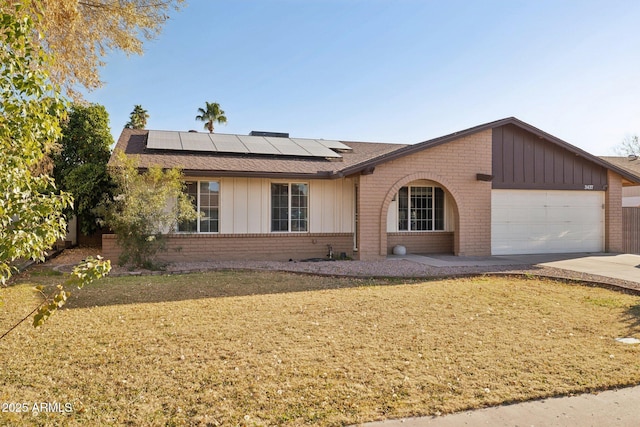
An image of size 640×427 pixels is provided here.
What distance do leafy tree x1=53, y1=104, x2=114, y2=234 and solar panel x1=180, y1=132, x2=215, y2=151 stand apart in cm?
312

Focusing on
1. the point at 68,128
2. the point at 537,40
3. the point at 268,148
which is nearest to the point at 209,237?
the point at 268,148

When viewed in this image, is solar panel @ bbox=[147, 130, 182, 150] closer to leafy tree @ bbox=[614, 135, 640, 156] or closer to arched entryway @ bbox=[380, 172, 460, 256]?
arched entryway @ bbox=[380, 172, 460, 256]

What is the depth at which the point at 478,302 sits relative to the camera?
7.67 meters

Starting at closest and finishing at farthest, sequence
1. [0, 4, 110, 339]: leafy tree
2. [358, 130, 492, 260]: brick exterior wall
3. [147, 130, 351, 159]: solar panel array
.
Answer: [0, 4, 110, 339]: leafy tree
[358, 130, 492, 260]: brick exterior wall
[147, 130, 351, 159]: solar panel array

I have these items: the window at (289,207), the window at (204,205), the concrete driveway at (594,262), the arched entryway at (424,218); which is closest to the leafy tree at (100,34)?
the window at (204,205)

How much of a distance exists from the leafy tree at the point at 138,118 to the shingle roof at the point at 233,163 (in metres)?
21.1

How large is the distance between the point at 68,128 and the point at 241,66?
24.2ft

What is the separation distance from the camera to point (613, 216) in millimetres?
15938

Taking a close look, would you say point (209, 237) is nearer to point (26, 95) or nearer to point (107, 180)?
point (107, 180)

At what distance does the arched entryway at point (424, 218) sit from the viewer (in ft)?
48.9

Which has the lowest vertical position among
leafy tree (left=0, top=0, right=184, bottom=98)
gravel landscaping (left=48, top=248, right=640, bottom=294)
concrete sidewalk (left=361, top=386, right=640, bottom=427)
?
concrete sidewalk (left=361, top=386, right=640, bottom=427)

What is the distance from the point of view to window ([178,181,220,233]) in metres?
Answer: 13.1

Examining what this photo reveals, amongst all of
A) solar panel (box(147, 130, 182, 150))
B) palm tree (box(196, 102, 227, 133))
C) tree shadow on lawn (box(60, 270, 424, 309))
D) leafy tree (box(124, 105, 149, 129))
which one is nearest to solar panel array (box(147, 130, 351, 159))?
solar panel (box(147, 130, 182, 150))

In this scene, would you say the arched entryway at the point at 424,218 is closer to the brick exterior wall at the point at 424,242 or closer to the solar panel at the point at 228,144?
the brick exterior wall at the point at 424,242
